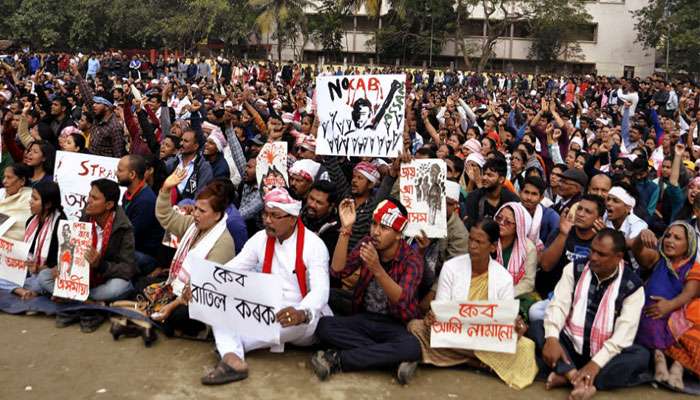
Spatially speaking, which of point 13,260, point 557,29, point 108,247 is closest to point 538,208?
point 108,247

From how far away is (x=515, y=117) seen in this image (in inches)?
528

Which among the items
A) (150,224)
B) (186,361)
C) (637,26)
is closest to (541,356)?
(186,361)

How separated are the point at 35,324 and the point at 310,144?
3.58 meters

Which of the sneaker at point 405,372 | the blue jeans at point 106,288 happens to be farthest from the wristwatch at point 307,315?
the blue jeans at point 106,288

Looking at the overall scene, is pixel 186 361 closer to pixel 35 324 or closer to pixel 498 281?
pixel 35 324

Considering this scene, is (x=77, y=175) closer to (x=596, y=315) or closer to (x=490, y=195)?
(x=490, y=195)

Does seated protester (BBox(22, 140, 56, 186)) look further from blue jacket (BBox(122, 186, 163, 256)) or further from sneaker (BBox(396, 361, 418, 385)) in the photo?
sneaker (BBox(396, 361, 418, 385))

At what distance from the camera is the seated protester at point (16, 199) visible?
6086mm

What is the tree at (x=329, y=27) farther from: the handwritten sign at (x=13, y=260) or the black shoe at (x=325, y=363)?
the black shoe at (x=325, y=363)

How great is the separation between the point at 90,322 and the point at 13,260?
106 cm

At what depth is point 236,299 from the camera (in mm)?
4551

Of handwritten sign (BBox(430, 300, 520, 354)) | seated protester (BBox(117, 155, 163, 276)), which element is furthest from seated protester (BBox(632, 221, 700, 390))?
seated protester (BBox(117, 155, 163, 276))

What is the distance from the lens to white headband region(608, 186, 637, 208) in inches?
214

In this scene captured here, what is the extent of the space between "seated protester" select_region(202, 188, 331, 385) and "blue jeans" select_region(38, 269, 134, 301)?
122 cm
